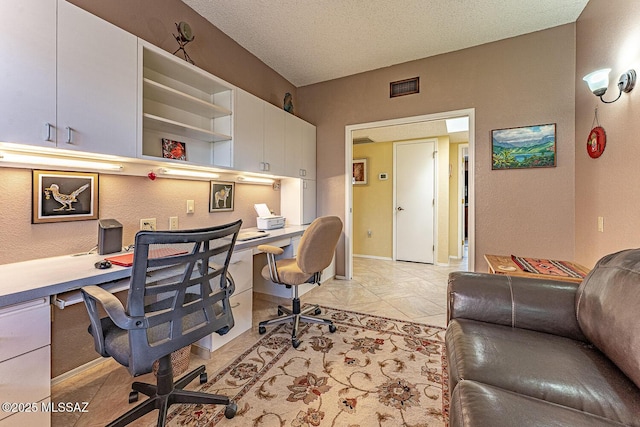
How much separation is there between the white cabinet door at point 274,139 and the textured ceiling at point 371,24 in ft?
2.31

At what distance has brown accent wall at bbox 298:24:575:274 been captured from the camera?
2.53 metres

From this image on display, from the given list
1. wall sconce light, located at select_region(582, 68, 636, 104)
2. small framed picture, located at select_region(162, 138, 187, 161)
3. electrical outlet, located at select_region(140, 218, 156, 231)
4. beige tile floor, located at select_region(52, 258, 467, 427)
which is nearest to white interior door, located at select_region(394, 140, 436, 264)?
Result: beige tile floor, located at select_region(52, 258, 467, 427)

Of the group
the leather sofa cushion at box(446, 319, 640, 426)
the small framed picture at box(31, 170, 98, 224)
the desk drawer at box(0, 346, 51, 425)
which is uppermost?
the small framed picture at box(31, 170, 98, 224)

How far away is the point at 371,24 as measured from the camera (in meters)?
2.56

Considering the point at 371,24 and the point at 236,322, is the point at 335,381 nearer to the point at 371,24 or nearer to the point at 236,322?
the point at 236,322

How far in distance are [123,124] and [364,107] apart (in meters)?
2.75

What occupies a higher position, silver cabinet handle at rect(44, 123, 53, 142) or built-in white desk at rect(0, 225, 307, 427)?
silver cabinet handle at rect(44, 123, 53, 142)

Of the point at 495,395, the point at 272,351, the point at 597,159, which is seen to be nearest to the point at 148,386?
the point at 272,351

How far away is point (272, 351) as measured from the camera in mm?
1959

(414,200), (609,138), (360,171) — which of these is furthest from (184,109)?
(414,200)

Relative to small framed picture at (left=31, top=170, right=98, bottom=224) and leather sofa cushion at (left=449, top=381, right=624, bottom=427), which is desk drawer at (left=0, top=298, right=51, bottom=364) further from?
leather sofa cushion at (left=449, top=381, right=624, bottom=427)

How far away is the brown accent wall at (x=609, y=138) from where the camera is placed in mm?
1575

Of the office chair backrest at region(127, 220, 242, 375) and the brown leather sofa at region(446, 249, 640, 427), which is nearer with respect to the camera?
the brown leather sofa at region(446, 249, 640, 427)

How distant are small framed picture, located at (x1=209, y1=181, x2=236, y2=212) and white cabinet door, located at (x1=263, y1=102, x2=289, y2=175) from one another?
1.39ft
